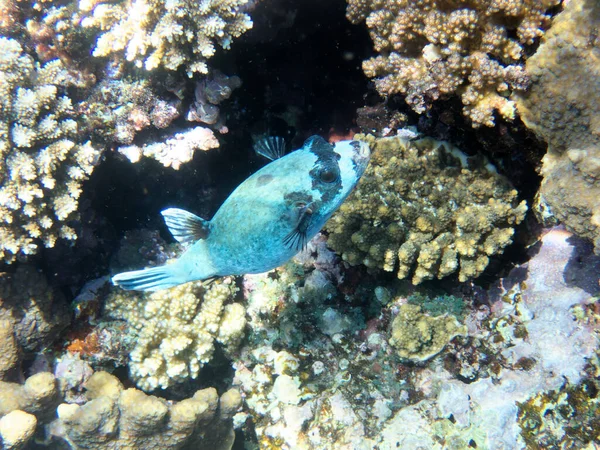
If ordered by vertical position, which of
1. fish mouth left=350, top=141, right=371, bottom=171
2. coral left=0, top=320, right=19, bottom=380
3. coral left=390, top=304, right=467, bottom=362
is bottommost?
coral left=0, top=320, right=19, bottom=380

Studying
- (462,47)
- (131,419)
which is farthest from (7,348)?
(462,47)

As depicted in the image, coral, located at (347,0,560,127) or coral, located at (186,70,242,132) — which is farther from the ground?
coral, located at (347,0,560,127)

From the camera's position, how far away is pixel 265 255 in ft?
10.8

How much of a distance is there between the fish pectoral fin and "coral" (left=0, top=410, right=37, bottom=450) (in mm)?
3673

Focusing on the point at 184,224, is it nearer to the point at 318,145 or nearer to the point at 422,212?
the point at 318,145

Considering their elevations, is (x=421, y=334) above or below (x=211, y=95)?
below

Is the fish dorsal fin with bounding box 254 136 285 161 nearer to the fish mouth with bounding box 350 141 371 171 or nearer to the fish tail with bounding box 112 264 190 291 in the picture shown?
the fish mouth with bounding box 350 141 371 171

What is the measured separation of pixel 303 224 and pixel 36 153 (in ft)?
9.93

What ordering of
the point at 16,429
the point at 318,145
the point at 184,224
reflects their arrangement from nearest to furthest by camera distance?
1. the point at 318,145
2. the point at 184,224
3. the point at 16,429

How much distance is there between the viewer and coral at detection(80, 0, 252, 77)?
400 centimetres

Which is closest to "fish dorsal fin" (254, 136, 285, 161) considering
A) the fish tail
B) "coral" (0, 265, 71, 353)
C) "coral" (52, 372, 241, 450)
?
the fish tail

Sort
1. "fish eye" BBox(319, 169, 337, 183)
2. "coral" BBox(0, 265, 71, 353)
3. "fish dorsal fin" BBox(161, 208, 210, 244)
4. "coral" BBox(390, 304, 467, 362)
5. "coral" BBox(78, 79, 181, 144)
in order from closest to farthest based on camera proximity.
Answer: "fish eye" BBox(319, 169, 337, 183), "fish dorsal fin" BBox(161, 208, 210, 244), "coral" BBox(390, 304, 467, 362), "coral" BBox(78, 79, 181, 144), "coral" BBox(0, 265, 71, 353)

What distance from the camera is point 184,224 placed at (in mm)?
3260

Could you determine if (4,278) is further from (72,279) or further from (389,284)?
(389,284)
